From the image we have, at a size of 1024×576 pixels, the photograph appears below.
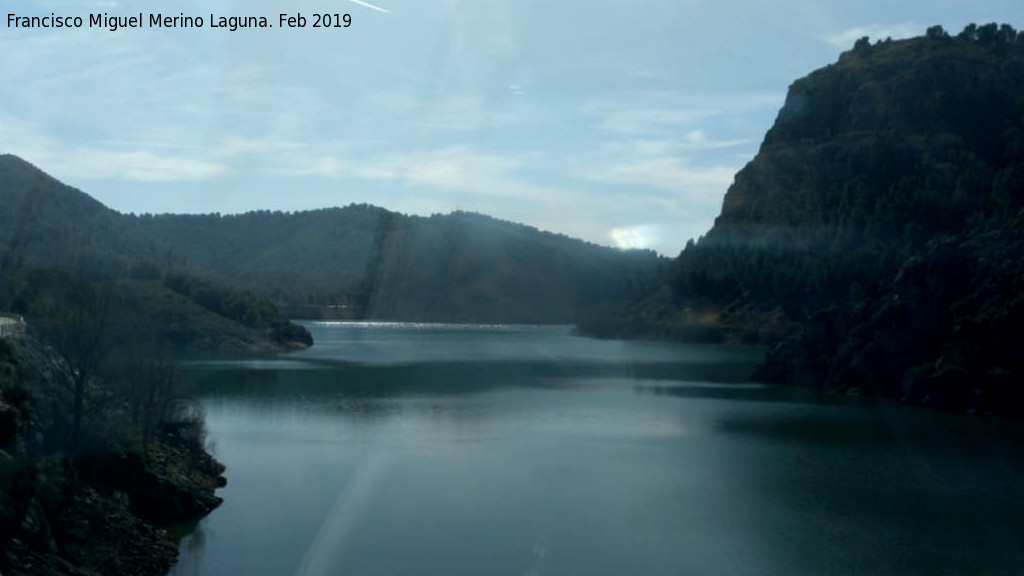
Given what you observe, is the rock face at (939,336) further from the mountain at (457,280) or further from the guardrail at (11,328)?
the mountain at (457,280)

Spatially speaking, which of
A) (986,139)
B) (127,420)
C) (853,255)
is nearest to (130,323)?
(127,420)

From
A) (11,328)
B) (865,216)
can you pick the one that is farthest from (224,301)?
(11,328)

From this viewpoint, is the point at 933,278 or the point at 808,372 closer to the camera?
the point at 933,278

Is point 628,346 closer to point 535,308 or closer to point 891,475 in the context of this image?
point 535,308

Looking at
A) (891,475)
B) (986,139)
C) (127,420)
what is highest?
(986,139)

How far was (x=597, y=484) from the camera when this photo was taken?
3002cm

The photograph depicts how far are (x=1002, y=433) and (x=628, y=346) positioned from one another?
66.4 meters

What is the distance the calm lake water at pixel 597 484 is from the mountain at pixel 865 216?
6.09m

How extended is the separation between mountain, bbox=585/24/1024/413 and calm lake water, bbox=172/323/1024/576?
6.09 metres

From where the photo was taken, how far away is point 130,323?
Result: 33469 mm

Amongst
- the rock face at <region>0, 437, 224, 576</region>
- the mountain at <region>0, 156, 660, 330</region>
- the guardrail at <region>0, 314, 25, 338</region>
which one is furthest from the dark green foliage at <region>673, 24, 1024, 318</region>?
the rock face at <region>0, 437, 224, 576</region>

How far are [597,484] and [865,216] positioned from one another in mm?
82149

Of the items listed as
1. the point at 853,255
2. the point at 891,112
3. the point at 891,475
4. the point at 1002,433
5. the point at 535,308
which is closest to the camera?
the point at 891,475

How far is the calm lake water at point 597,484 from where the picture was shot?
22438 millimetres
